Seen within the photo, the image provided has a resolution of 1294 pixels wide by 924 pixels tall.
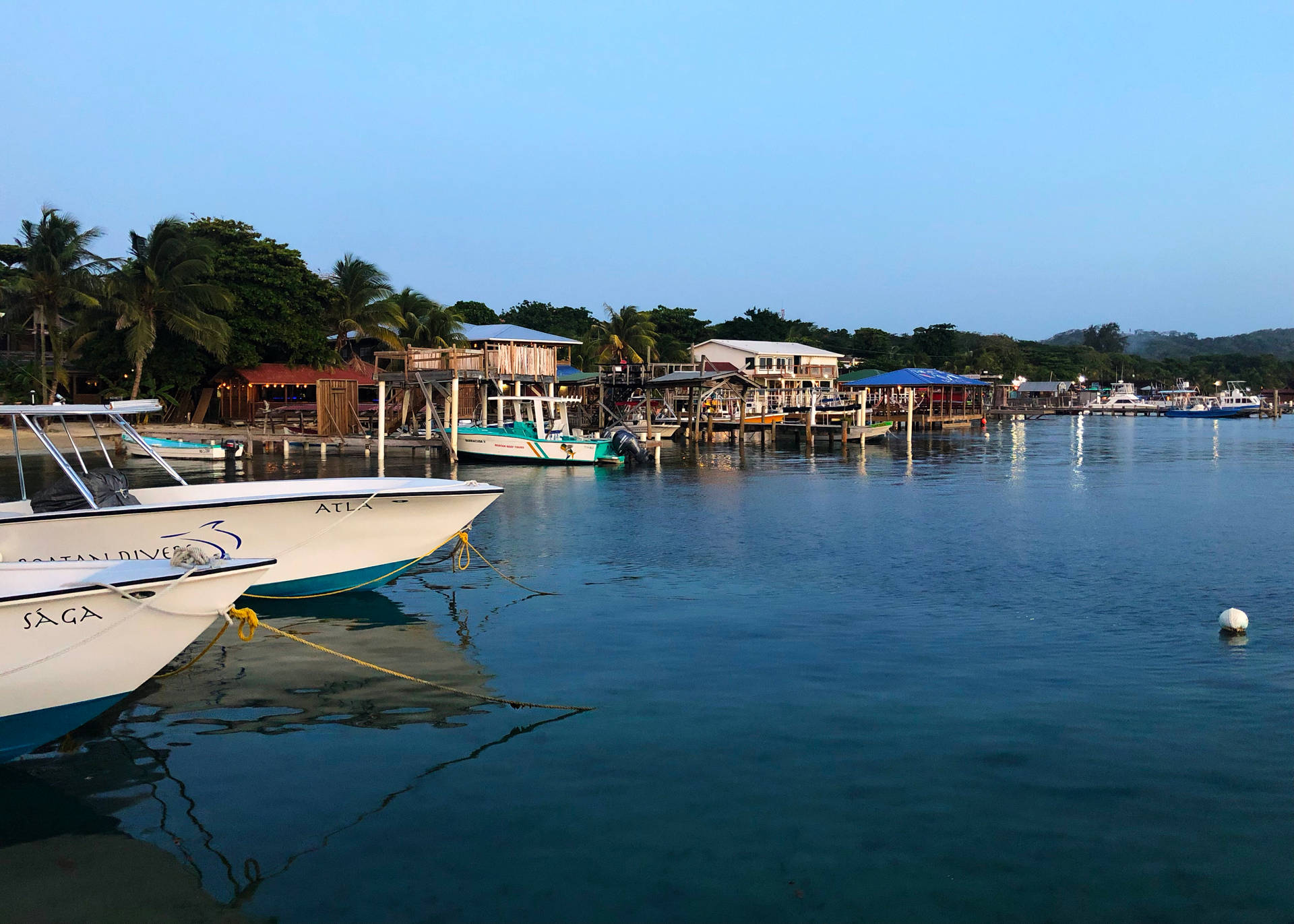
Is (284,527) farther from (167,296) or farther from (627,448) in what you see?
(167,296)

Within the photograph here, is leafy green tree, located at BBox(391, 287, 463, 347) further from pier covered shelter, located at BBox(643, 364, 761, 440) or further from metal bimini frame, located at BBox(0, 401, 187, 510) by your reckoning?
metal bimini frame, located at BBox(0, 401, 187, 510)

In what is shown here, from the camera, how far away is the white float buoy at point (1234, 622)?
12.8 metres

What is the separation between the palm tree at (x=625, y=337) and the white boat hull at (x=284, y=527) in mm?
61453

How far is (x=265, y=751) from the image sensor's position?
8.58 metres

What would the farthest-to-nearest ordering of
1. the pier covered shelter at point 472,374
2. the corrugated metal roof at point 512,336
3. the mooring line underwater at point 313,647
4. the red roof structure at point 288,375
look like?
the red roof structure at point 288,375 → the corrugated metal roof at point 512,336 → the pier covered shelter at point 472,374 → the mooring line underwater at point 313,647

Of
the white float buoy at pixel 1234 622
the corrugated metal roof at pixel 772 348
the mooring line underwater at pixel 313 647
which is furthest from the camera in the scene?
the corrugated metal roof at pixel 772 348

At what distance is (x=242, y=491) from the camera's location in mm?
13703

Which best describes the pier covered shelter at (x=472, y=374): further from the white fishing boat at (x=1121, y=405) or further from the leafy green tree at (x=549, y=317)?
the white fishing boat at (x=1121, y=405)

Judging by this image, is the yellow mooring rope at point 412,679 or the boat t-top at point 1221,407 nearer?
the yellow mooring rope at point 412,679

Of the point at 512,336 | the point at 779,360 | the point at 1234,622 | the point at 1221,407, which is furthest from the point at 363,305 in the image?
the point at 1221,407

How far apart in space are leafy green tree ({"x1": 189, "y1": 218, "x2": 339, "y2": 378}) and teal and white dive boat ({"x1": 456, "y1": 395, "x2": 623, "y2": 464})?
691 inches

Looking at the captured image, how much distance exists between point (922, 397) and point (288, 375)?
182 feet

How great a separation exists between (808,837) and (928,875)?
2.86 ft

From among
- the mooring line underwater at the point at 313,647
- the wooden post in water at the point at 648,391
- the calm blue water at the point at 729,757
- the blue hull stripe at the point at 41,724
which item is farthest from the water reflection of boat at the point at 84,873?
the wooden post in water at the point at 648,391
